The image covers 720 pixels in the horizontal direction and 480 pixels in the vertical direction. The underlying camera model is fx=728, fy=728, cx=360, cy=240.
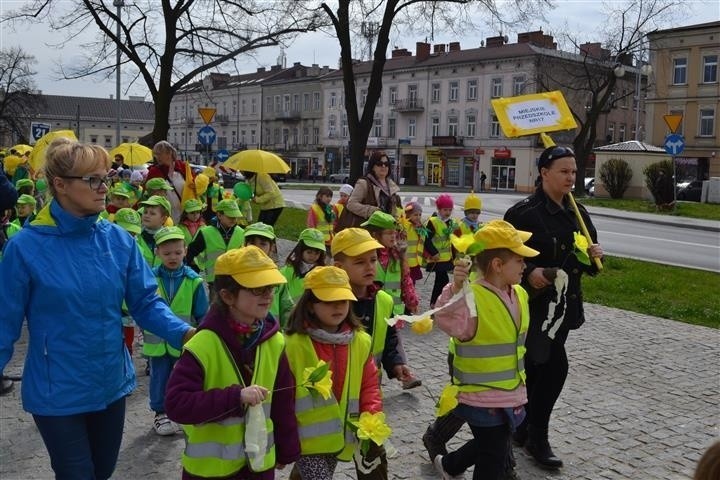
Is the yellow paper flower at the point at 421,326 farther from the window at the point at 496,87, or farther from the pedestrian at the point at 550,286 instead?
the window at the point at 496,87

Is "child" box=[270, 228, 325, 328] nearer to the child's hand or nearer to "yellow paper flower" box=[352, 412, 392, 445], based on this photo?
"yellow paper flower" box=[352, 412, 392, 445]

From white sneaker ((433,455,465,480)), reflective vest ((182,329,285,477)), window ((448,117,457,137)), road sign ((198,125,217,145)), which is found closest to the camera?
reflective vest ((182,329,285,477))

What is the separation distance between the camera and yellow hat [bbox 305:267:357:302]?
3379mm

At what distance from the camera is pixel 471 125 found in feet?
220

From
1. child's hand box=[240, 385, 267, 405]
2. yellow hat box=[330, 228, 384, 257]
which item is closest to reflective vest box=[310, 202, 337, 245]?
yellow hat box=[330, 228, 384, 257]

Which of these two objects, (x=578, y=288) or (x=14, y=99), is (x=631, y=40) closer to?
(x=578, y=288)

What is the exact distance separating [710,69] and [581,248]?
54.8m

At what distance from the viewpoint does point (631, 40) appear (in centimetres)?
4419

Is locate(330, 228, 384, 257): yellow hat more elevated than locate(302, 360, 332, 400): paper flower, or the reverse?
locate(330, 228, 384, 257): yellow hat

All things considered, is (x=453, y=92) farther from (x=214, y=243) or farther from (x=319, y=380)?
(x=319, y=380)

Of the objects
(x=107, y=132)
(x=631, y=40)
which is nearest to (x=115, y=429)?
(x=631, y=40)

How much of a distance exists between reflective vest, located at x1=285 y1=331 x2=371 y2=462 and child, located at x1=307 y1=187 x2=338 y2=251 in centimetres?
769

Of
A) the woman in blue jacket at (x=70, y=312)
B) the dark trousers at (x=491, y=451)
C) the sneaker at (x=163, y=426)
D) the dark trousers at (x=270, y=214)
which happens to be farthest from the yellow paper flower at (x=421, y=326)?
the dark trousers at (x=270, y=214)

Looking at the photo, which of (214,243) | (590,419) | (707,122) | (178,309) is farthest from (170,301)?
(707,122)
